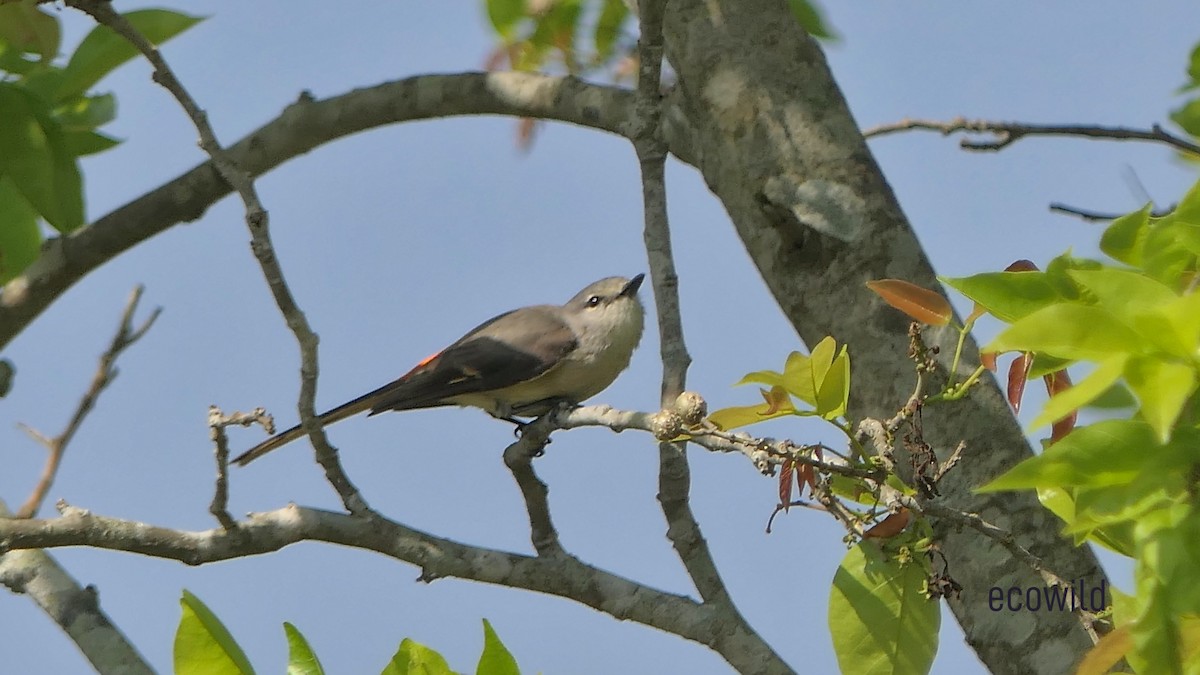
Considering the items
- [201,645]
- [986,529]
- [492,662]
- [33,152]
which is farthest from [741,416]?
[33,152]

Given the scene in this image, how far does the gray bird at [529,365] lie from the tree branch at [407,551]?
2703 millimetres

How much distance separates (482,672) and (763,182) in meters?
1.83

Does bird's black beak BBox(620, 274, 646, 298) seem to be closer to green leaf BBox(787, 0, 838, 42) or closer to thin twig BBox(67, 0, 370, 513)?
green leaf BBox(787, 0, 838, 42)

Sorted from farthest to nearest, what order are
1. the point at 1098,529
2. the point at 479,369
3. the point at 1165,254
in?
the point at 479,369 → the point at 1098,529 → the point at 1165,254

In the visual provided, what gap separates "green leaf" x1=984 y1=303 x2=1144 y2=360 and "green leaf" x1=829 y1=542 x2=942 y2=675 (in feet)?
3.75

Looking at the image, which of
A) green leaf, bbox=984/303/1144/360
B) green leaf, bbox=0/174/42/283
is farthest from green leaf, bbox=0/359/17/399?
green leaf, bbox=984/303/1144/360

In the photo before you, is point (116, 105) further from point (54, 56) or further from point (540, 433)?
point (540, 433)

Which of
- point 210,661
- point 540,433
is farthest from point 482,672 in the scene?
point 540,433

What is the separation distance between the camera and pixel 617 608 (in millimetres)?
3271

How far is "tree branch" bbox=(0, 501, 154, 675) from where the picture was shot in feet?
10.6

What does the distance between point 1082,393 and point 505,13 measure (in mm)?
3676

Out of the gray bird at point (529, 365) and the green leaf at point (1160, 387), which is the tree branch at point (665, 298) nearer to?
the green leaf at point (1160, 387)

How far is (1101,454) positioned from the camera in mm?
1546

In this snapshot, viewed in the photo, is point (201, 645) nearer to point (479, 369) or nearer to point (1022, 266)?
point (1022, 266)
